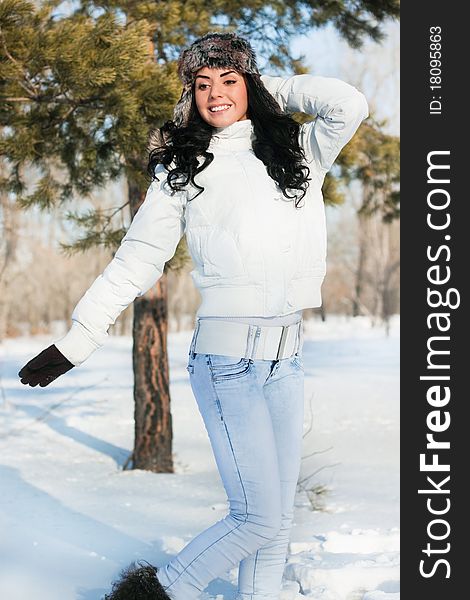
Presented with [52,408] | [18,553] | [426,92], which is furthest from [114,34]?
[52,408]

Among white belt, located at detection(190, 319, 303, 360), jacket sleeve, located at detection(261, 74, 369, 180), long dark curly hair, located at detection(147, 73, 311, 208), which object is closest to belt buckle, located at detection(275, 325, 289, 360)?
white belt, located at detection(190, 319, 303, 360)

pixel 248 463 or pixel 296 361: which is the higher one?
pixel 296 361

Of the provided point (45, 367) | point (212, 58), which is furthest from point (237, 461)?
point (212, 58)

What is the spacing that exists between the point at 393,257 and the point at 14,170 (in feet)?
67.1

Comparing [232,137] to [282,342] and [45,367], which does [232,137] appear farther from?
[45,367]

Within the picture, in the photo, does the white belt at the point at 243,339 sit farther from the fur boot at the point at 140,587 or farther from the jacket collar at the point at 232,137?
the fur boot at the point at 140,587

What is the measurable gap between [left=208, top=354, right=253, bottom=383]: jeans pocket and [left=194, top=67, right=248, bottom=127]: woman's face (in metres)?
0.63

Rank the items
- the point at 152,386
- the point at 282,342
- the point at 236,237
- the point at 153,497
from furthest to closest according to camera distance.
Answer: the point at 152,386 < the point at 153,497 < the point at 282,342 < the point at 236,237

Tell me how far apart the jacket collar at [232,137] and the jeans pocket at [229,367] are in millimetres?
569

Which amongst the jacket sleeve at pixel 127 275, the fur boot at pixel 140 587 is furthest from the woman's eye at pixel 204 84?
the fur boot at pixel 140 587

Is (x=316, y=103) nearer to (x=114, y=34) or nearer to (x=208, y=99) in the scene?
(x=208, y=99)

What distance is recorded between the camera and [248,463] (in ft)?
Answer: 6.67

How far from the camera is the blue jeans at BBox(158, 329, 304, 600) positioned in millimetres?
2031

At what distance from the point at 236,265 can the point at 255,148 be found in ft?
1.14
